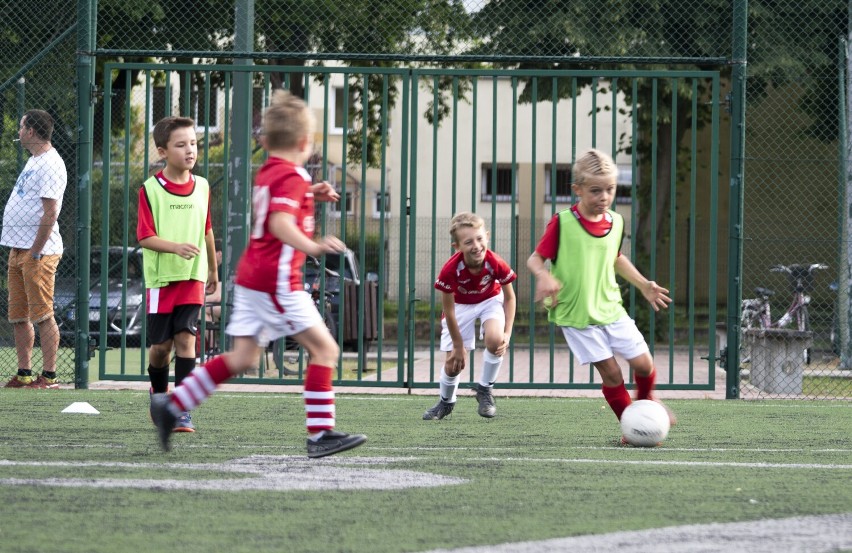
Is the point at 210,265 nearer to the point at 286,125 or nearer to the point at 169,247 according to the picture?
the point at 169,247

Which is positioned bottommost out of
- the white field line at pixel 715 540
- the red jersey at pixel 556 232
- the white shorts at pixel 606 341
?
the white field line at pixel 715 540

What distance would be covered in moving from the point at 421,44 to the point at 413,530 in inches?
475

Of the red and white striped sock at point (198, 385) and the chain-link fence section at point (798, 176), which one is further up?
the chain-link fence section at point (798, 176)

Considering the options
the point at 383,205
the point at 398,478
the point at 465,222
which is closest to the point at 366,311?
the point at 383,205

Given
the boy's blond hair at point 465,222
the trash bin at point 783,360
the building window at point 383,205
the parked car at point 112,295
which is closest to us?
the boy's blond hair at point 465,222

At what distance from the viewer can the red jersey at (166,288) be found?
7.03 meters

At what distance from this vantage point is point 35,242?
9.48m

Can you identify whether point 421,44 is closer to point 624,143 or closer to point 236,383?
point 236,383

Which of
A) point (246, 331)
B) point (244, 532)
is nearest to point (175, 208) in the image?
point (246, 331)

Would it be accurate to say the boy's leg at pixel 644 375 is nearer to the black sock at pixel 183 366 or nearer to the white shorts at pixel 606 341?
the white shorts at pixel 606 341

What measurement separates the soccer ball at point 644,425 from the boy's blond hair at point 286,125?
6.72 feet

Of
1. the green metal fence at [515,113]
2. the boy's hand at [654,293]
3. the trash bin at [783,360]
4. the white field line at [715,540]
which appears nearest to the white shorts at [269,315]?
the boy's hand at [654,293]

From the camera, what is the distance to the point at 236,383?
1032 cm

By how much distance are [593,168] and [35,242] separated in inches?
181
